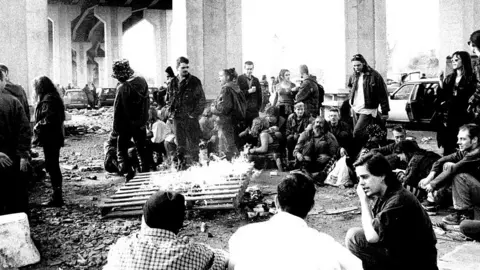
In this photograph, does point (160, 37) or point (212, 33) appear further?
point (160, 37)

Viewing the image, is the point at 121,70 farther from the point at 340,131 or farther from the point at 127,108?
the point at 340,131

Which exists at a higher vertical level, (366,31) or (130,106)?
(366,31)

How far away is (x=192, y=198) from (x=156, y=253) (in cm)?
358

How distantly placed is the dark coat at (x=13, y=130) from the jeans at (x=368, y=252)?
399 cm

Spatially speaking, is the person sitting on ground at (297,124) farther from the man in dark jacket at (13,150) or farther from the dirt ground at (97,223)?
the man in dark jacket at (13,150)

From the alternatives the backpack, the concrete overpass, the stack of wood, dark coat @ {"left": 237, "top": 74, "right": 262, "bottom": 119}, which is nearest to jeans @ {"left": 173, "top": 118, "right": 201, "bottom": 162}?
the backpack

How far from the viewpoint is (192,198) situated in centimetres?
637

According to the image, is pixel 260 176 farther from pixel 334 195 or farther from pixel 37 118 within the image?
pixel 37 118

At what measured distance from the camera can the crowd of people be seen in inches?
110

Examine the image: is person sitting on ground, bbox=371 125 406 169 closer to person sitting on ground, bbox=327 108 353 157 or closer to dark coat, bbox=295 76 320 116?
person sitting on ground, bbox=327 108 353 157

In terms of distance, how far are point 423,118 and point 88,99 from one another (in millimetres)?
21933

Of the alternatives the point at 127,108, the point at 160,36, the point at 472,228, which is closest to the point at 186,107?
the point at 127,108

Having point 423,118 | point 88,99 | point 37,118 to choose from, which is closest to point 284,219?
point 37,118

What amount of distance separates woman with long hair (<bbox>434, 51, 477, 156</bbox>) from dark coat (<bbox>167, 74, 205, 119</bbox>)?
158 inches
